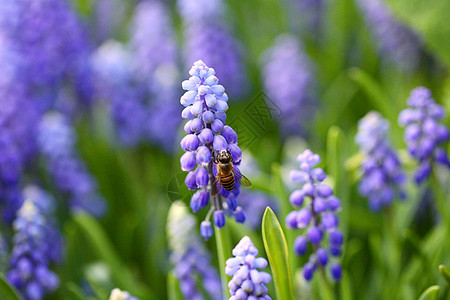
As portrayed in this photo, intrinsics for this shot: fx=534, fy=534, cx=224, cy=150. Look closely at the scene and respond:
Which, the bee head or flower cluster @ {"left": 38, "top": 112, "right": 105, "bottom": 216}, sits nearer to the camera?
the bee head

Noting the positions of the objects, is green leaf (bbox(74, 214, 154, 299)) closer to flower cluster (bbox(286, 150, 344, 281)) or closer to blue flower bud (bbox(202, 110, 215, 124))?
flower cluster (bbox(286, 150, 344, 281))

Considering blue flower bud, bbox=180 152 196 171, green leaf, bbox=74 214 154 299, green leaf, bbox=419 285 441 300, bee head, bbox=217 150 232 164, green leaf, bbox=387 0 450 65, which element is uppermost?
green leaf, bbox=387 0 450 65

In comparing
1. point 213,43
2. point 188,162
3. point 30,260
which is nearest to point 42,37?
point 213,43

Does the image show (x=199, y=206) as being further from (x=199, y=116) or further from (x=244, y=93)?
(x=244, y=93)

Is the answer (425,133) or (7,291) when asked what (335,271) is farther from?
(7,291)

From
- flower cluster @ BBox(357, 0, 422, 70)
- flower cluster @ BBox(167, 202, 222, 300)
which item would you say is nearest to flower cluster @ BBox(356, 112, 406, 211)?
flower cluster @ BBox(167, 202, 222, 300)

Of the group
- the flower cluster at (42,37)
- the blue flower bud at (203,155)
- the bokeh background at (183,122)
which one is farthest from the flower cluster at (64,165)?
the blue flower bud at (203,155)

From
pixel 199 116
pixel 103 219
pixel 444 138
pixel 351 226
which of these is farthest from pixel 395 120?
pixel 199 116
